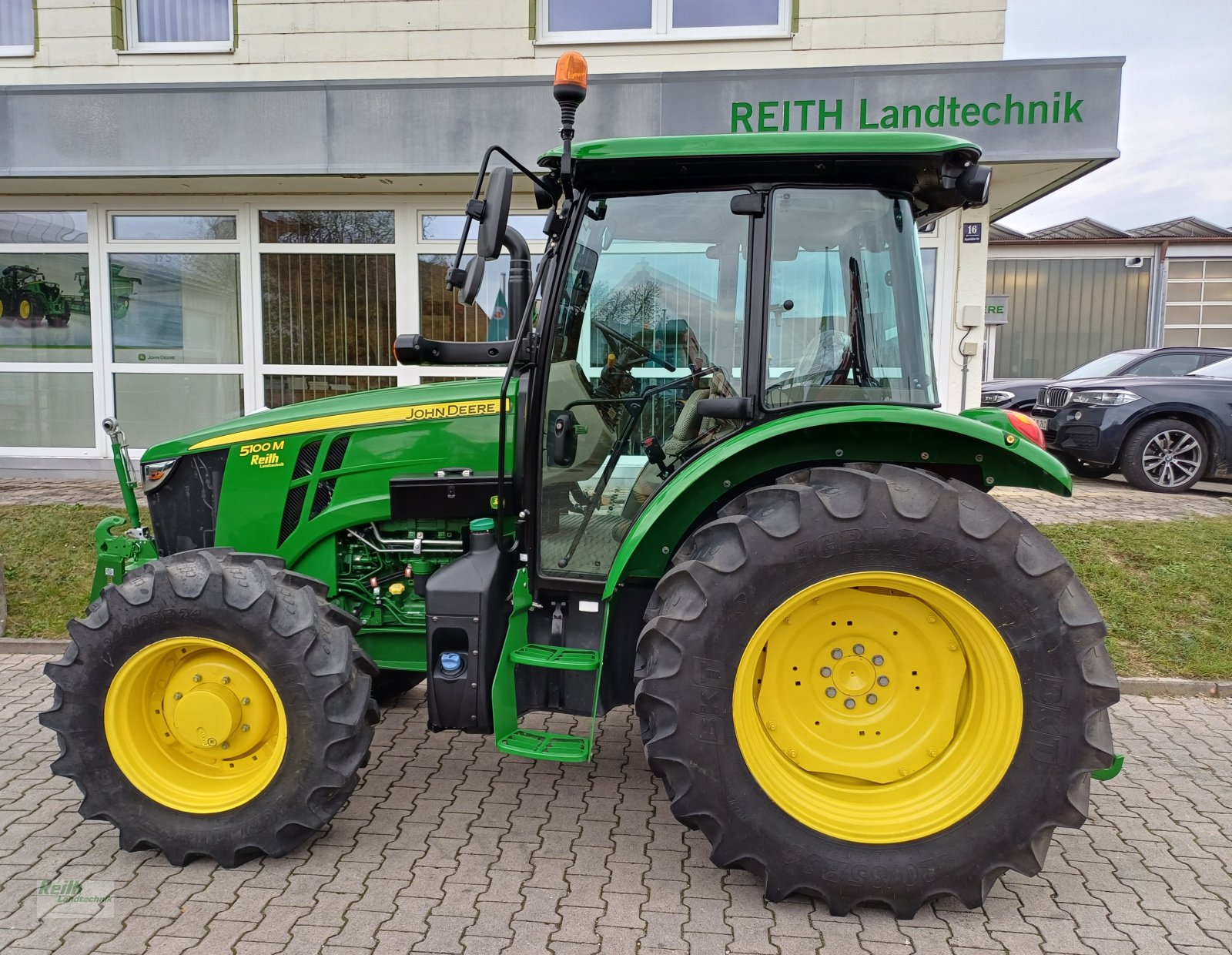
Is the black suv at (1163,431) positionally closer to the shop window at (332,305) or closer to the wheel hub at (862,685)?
the wheel hub at (862,685)

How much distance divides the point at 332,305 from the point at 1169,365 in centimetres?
965

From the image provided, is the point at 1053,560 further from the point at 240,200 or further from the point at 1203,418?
the point at 240,200

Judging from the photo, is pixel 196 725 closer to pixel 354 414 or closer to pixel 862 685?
pixel 354 414

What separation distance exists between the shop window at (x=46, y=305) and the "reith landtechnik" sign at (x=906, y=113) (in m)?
7.09

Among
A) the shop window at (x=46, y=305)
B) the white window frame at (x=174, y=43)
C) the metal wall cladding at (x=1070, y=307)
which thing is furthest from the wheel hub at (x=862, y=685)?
the metal wall cladding at (x=1070, y=307)

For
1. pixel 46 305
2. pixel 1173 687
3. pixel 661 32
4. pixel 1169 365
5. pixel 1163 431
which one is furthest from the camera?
pixel 1169 365

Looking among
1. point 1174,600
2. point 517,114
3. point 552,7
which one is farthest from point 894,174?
point 552,7

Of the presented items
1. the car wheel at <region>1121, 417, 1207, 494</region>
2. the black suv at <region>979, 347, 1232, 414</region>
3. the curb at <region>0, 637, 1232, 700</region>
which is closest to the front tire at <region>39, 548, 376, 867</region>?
the curb at <region>0, 637, 1232, 700</region>

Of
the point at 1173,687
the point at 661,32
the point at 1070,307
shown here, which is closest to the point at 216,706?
the point at 1173,687

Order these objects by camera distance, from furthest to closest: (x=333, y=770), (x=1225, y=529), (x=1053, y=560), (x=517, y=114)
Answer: (x=517, y=114) < (x=1225, y=529) < (x=333, y=770) < (x=1053, y=560)

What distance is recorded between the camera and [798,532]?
2.46 m

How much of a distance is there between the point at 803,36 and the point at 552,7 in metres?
2.44

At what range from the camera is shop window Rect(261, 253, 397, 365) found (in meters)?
8.81

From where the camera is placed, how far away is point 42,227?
916 centimetres
